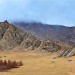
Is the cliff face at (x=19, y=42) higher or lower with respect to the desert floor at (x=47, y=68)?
higher

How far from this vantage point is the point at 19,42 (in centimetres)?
13712

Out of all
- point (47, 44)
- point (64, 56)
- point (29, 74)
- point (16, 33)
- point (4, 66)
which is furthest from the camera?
point (16, 33)

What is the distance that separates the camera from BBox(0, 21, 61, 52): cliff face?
130875 mm

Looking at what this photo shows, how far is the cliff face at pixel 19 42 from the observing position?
131 metres

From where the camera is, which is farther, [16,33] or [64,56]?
[16,33]

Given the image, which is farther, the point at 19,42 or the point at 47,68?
the point at 19,42

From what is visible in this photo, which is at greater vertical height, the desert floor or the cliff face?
the cliff face

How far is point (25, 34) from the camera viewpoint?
143875 millimetres

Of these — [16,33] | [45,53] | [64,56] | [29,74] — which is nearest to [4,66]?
[29,74]

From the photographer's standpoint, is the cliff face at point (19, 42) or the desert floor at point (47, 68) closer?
the desert floor at point (47, 68)

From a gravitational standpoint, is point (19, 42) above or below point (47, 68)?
above

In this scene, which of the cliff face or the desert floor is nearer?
the desert floor

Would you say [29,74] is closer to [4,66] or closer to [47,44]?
[4,66]

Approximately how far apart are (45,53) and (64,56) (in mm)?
32881
